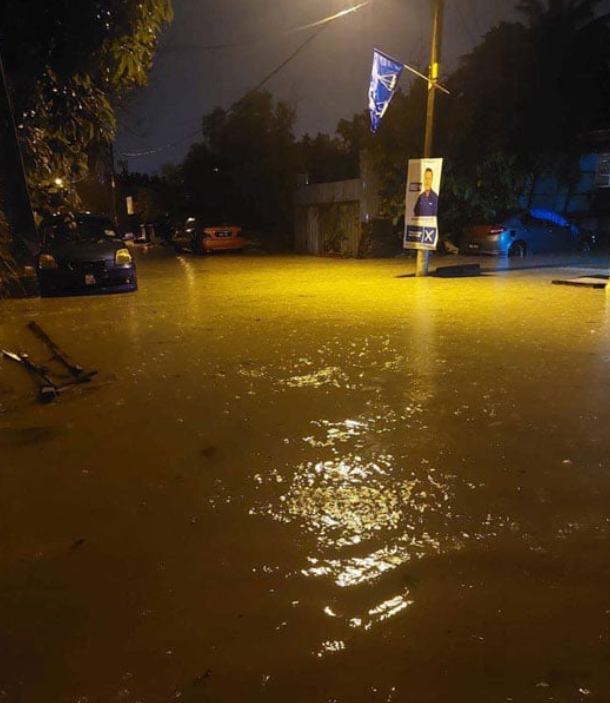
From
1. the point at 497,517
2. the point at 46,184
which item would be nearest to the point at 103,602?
the point at 497,517

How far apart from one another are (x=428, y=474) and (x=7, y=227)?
912cm

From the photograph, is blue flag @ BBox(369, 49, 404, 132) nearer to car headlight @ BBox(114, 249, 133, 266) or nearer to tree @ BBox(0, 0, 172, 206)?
tree @ BBox(0, 0, 172, 206)

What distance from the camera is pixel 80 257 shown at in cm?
1272

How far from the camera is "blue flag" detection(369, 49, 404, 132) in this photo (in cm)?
1353

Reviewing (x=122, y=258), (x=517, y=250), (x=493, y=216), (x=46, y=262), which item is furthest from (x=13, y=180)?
(x=493, y=216)

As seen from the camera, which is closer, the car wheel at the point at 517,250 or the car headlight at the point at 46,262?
the car headlight at the point at 46,262

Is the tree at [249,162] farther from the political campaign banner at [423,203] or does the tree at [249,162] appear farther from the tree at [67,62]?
the tree at [67,62]

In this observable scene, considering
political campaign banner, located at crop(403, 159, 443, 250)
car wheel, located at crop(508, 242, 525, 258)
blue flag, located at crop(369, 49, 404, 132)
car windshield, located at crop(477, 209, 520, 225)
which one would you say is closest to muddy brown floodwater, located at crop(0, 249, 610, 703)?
political campaign banner, located at crop(403, 159, 443, 250)

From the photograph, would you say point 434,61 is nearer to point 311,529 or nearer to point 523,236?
point 523,236

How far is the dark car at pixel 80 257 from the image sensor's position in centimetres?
1260

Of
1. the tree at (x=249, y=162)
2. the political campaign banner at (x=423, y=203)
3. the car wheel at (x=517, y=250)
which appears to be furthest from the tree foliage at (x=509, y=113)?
the tree at (x=249, y=162)

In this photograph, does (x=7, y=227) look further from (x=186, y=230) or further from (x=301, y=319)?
(x=186, y=230)

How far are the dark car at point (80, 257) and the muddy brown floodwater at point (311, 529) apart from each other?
594 centimetres

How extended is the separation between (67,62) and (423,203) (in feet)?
31.3
